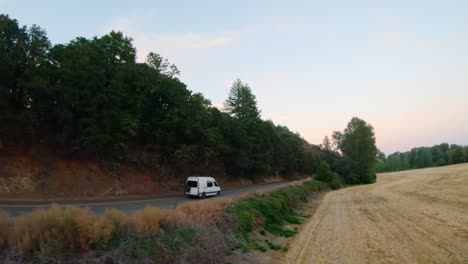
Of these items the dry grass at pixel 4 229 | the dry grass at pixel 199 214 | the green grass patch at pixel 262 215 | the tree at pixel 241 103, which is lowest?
the green grass patch at pixel 262 215

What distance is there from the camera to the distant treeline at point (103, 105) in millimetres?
28375

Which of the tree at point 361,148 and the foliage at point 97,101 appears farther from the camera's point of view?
the tree at point 361,148

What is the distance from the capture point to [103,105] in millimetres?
33469

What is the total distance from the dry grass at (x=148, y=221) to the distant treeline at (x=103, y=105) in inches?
863

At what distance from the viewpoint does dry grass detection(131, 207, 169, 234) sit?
1063cm

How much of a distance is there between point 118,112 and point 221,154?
24502 millimetres

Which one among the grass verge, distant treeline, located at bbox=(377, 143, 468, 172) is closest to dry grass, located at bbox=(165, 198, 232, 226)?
the grass verge

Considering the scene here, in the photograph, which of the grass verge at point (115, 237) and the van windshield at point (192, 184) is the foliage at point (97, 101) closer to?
the van windshield at point (192, 184)

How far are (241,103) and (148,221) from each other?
236ft

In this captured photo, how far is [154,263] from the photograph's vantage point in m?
9.67

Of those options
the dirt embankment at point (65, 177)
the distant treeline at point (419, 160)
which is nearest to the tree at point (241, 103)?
the dirt embankment at point (65, 177)

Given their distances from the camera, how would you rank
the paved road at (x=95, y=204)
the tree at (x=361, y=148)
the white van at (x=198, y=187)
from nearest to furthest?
1. the paved road at (x=95, y=204)
2. the white van at (x=198, y=187)
3. the tree at (x=361, y=148)

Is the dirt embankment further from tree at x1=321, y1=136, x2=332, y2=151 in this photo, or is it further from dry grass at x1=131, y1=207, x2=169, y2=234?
tree at x1=321, y1=136, x2=332, y2=151

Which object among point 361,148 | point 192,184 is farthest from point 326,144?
point 192,184
